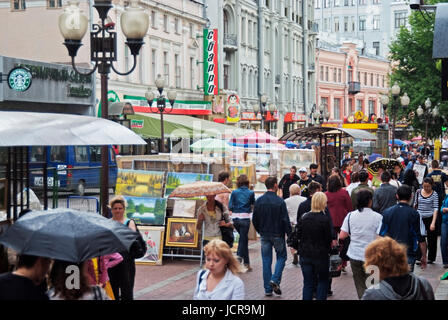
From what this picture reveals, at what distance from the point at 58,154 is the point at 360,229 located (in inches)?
Result: 859

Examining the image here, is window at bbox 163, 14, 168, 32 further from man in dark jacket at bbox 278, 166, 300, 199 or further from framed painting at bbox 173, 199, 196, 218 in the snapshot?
framed painting at bbox 173, 199, 196, 218

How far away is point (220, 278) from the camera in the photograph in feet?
21.1

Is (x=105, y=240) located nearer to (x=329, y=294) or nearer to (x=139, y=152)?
(x=329, y=294)

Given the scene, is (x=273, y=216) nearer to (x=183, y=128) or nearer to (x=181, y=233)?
(x=181, y=233)

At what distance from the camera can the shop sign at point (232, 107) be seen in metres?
50.8

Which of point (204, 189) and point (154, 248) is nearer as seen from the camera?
point (204, 189)

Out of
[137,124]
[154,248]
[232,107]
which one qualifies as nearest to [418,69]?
[232,107]

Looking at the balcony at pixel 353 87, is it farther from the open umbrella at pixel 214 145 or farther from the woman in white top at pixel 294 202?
the woman in white top at pixel 294 202

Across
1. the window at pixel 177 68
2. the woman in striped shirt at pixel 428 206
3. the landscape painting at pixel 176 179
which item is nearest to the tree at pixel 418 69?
the window at pixel 177 68

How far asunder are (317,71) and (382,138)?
130ft

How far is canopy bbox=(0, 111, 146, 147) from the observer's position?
341 inches

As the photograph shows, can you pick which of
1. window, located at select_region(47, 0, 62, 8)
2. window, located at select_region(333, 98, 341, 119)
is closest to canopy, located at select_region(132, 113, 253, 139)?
window, located at select_region(47, 0, 62, 8)

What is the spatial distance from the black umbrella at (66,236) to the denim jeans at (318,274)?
152 inches

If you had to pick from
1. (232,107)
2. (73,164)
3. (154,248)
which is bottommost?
(154,248)
